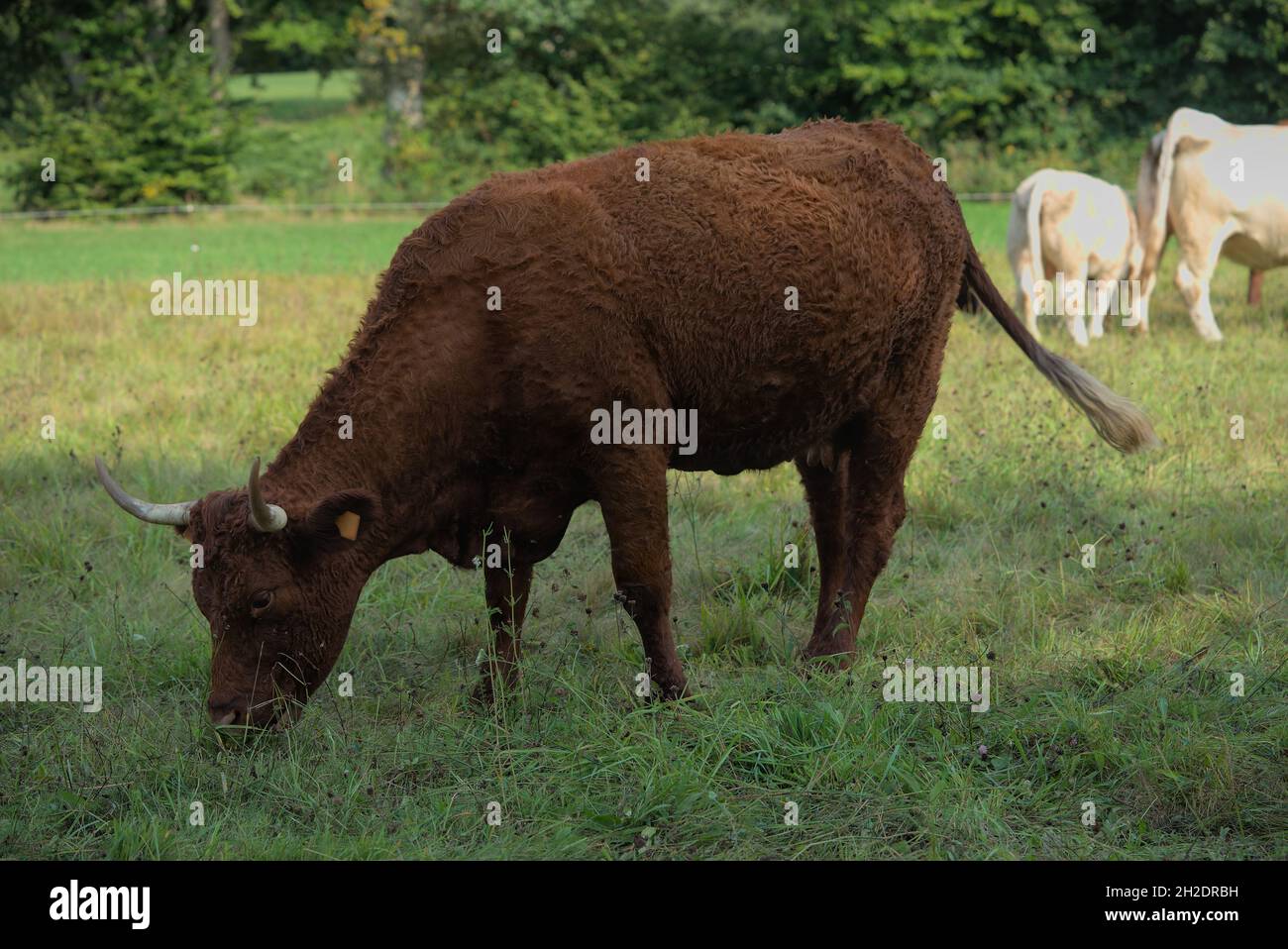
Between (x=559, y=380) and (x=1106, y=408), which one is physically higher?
(x=559, y=380)

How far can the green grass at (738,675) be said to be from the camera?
4.24 m

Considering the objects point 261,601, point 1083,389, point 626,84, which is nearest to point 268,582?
point 261,601

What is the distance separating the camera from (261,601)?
443cm

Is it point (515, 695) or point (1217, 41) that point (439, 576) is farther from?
point (1217, 41)

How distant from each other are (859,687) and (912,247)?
1.73 m

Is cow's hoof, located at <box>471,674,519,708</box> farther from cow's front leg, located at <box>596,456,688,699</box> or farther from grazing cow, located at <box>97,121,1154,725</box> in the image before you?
cow's front leg, located at <box>596,456,688,699</box>

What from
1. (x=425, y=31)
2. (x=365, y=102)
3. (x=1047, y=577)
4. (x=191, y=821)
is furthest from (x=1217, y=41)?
(x=191, y=821)

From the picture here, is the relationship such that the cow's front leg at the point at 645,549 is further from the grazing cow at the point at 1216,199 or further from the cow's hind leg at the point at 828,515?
the grazing cow at the point at 1216,199

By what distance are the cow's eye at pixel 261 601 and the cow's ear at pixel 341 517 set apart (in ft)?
0.72

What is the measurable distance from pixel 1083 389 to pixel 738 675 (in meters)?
1.97

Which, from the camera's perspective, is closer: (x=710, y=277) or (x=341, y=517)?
(x=341, y=517)

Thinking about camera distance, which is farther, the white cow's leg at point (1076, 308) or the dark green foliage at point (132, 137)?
the dark green foliage at point (132, 137)

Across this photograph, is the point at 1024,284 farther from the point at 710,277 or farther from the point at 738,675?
the point at 710,277

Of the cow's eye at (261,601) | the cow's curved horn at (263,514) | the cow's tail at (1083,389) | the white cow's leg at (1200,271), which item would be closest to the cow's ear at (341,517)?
the cow's curved horn at (263,514)
